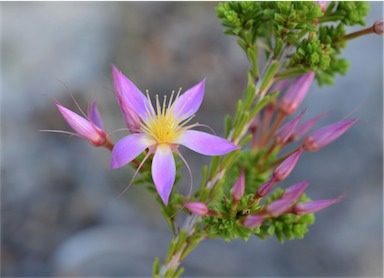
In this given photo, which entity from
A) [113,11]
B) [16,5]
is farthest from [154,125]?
[16,5]

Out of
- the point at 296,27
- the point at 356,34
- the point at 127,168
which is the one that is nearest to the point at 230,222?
the point at 296,27

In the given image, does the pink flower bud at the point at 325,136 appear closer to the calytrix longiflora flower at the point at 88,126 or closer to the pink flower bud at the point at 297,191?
the pink flower bud at the point at 297,191

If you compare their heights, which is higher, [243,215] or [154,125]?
[154,125]

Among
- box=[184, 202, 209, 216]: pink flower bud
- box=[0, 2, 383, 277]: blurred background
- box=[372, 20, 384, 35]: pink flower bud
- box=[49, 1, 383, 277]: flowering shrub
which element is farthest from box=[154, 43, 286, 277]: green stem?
box=[0, 2, 383, 277]: blurred background

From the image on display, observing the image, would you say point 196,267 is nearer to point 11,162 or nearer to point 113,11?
point 11,162

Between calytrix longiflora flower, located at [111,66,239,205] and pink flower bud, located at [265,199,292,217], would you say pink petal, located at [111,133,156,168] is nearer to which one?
calytrix longiflora flower, located at [111,66,239,205]

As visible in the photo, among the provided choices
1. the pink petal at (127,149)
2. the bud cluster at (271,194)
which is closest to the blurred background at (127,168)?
the bud cluster at (271,194)
